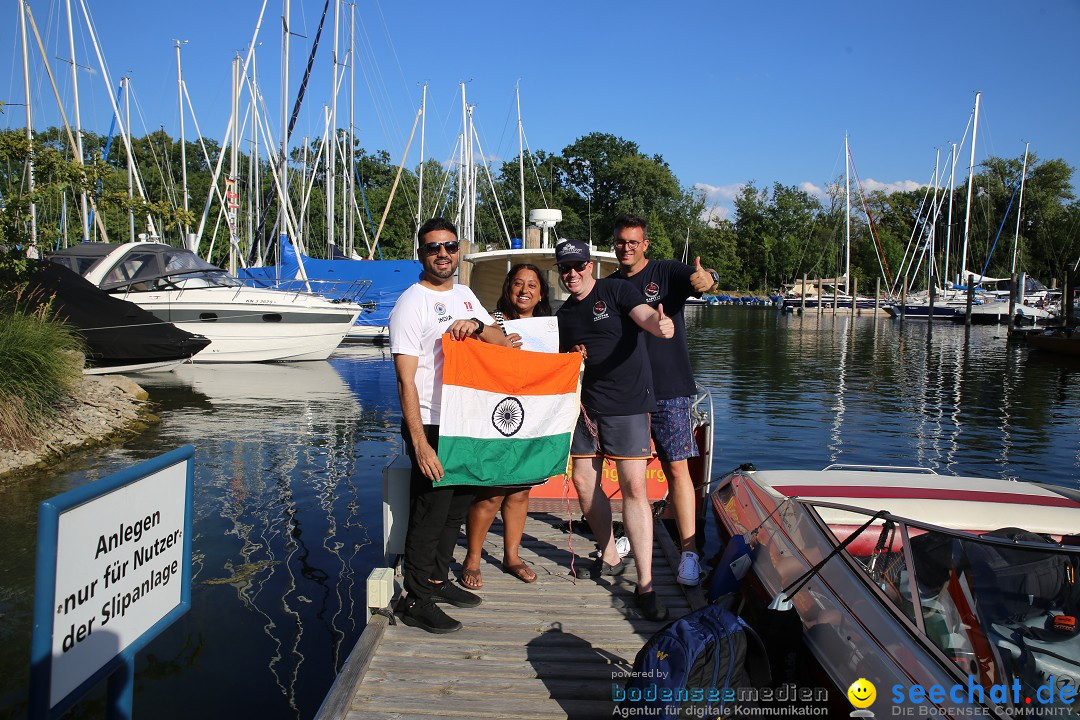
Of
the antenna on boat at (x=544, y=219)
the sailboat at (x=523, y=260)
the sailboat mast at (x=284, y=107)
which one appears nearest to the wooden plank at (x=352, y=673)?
the sailboat at (x=523, y=260)

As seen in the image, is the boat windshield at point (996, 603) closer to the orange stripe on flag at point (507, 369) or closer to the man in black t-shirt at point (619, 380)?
the man in black t-shirt at point (619, 380)

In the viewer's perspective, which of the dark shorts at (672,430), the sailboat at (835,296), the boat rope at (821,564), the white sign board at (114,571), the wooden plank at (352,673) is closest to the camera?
the white sign board at (114,571)

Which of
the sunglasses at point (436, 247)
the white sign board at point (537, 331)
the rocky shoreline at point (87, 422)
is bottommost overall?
the rocky shoreline at point (87, 422)

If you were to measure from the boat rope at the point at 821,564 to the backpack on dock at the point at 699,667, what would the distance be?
0.49 metres

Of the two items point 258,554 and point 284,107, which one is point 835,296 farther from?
point 258,554

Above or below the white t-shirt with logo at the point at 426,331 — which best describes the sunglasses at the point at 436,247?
above

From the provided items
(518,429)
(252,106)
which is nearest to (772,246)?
(252,106)

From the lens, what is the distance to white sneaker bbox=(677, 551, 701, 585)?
15.9 feet

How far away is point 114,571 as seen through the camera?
101 inches

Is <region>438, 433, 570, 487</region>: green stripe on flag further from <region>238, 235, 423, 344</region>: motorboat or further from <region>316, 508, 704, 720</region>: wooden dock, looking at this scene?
<region>238, 235, 423, 344</region>: motorboat

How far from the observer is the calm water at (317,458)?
5.12m

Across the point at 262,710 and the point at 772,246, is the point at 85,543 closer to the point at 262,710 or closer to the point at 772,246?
the point at 262,710

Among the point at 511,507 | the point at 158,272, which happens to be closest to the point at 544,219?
the point at 511,507

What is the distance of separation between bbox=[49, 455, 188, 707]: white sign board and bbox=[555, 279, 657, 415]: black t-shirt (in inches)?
91.3
